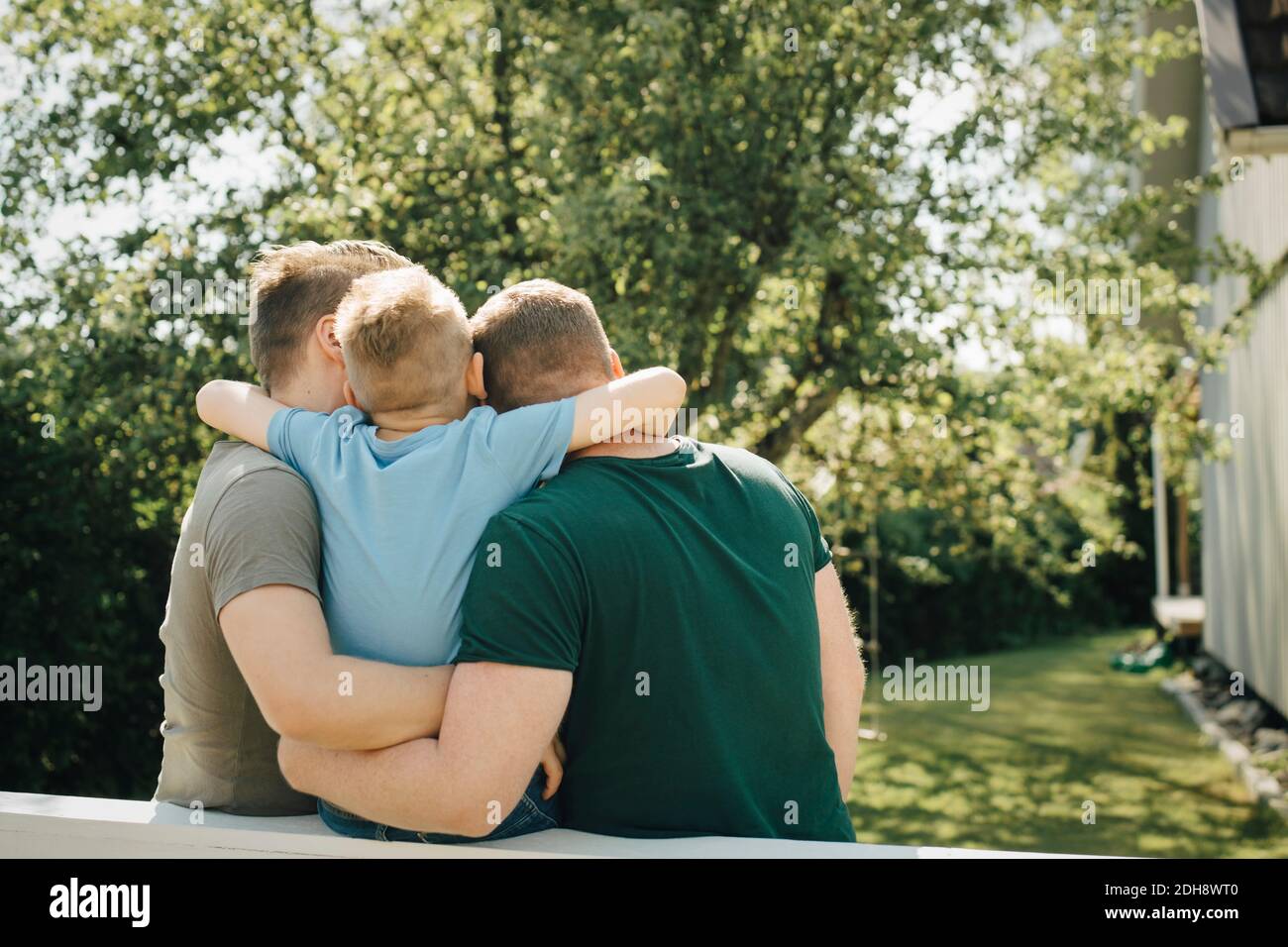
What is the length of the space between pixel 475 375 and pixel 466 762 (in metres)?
0.72

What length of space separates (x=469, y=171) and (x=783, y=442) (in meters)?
2.40

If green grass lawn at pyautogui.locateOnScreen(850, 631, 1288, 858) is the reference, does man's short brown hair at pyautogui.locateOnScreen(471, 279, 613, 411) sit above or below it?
above

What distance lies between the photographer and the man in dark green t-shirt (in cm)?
187

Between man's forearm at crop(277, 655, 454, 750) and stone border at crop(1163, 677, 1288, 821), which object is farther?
stone border at crop(1163, 677, 1288, 821)

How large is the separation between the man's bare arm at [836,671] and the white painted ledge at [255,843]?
531mm

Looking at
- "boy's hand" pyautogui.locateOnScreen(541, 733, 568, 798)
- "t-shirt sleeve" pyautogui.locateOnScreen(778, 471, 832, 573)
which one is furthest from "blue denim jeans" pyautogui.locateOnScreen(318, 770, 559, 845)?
"t-shirt sleeve" pyautogui.locateOnScreen(778, 471, 832, 573)

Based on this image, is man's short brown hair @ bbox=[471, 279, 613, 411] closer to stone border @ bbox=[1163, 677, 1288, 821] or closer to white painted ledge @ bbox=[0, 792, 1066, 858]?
white painted ledge @ bbox=[0, 792, 1066, 858]

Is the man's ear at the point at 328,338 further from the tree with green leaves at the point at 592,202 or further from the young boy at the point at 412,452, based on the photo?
the tree with green leaves at the point at 592,202


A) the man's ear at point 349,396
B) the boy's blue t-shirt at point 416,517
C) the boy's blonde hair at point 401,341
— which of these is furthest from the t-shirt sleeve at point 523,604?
the man's ear at point 349,396

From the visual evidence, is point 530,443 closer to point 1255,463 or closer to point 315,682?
point 315,682

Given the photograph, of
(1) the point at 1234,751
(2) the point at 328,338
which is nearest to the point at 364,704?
(2) the point at 328,338
